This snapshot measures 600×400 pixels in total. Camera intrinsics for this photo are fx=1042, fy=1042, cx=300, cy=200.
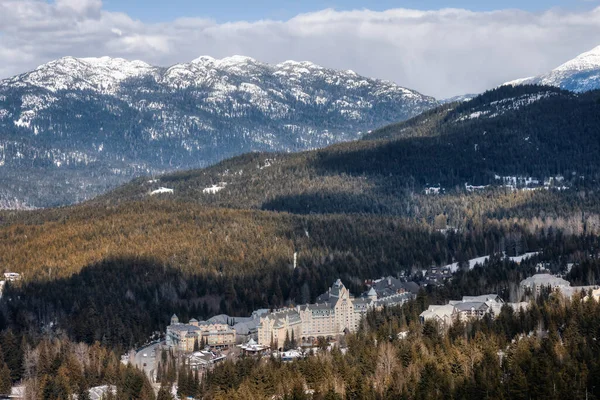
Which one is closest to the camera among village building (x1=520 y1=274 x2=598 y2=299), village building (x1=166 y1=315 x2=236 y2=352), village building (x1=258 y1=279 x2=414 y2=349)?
village building (x1=258 y1=279 x2=414 y2=349)

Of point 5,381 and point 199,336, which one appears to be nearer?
point 5,381

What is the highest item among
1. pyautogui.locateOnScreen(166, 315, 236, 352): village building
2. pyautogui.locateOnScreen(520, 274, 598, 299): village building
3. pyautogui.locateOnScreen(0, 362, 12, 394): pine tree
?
pyautogui.locateOnScreen(520, 274, 598, 299): village building

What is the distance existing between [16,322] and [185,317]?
26.3 metres

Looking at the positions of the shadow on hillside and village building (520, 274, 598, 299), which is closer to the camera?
village building (520, 274, 598, 299)

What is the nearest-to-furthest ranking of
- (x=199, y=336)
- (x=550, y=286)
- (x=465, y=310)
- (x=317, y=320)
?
(x=465, y=310)
(x=199, y=336)
(x=550, y=286)
(x=317, y=320)

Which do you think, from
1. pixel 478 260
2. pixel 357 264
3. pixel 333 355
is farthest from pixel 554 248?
pixel 333 355

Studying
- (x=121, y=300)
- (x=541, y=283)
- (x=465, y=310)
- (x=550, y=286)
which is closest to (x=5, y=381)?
(x=121, y=300)

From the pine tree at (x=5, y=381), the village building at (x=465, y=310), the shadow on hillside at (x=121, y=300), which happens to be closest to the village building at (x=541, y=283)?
the village building at (x=465, y=310)

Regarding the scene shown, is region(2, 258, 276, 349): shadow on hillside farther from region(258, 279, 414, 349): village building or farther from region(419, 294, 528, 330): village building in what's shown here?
region(419, 294, 528, 330): village building

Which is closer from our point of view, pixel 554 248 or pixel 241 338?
pixel 241 338

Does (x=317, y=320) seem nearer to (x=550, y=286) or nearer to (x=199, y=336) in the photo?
(x=199, y=336)

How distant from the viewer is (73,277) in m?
178

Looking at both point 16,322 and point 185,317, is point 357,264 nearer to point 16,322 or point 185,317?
point 185,317

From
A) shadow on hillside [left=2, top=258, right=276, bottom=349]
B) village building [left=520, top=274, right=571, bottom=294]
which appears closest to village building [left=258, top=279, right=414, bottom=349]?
village building [left=520, top=274, right=571, bottom=294]
